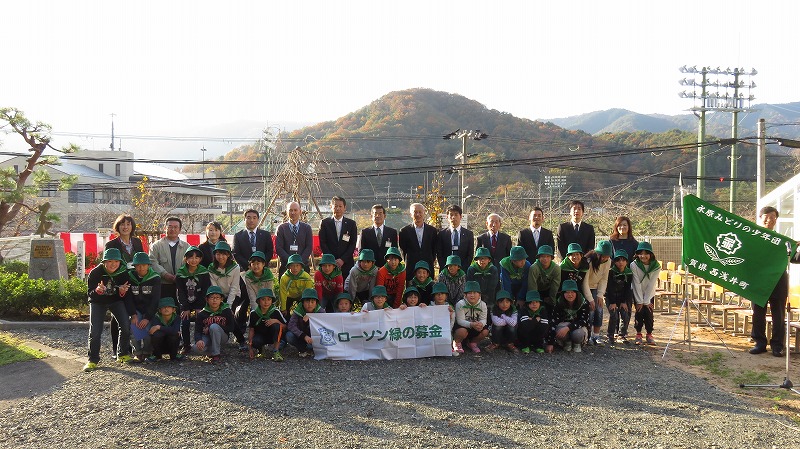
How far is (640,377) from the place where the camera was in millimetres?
6422

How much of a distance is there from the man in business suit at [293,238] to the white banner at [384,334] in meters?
1.35

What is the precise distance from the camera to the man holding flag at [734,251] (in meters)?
6.84

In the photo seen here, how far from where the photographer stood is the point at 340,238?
8469 mm

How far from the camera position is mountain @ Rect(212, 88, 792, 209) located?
3906 cm

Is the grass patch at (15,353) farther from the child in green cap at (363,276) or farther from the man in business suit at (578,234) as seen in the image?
the man in business suit at (578,234)

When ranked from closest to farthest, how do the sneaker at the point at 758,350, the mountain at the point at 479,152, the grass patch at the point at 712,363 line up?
the grass patch at the point at 712,363
the sneaker at the point at 758,350
the mountain at the point at 479,152

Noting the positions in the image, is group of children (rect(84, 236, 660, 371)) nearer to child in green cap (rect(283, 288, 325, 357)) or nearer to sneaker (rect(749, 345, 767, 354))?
child in green cap (rect(283, 288, 325, 357))

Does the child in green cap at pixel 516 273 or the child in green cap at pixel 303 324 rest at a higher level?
the child in green cap at pixel 516 273

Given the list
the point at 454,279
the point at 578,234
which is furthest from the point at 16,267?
the point at 578,234

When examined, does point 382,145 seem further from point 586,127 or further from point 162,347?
point 586,127

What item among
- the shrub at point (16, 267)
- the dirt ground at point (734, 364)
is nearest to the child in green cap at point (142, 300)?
the dirt ground at point (734, 364)

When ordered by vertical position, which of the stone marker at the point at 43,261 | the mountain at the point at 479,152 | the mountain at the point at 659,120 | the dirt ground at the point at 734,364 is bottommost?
the dirt ground at the point at 734,364

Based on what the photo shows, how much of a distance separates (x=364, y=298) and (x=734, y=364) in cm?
446

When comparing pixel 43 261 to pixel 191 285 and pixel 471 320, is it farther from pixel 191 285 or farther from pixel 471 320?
pixel 471 320
